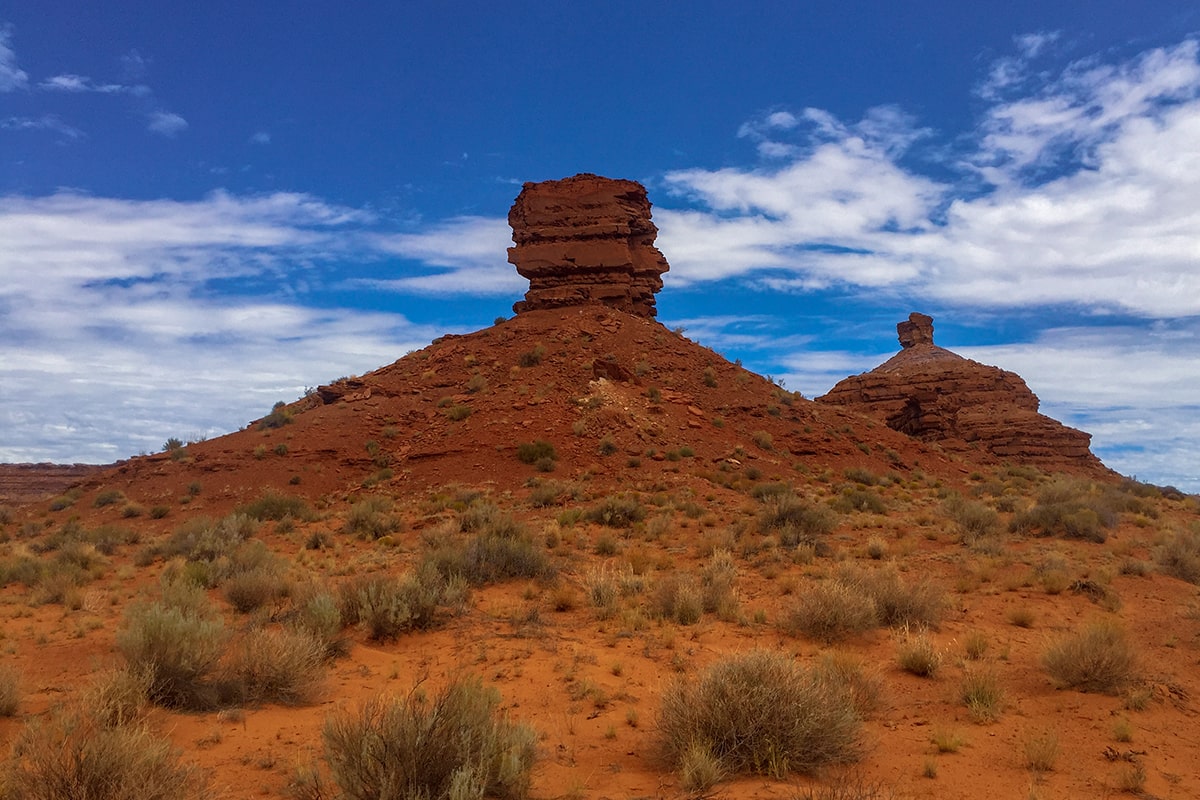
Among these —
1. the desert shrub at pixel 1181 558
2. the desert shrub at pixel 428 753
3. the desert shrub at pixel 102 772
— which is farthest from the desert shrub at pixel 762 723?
the desert shrub at pixel 1181 558

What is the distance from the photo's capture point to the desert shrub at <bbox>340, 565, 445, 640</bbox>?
955cm

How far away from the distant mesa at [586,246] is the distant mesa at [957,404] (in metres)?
20.9

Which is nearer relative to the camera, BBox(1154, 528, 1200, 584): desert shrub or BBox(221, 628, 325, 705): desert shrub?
BBox(221, 628, 325, 705): desert shrub

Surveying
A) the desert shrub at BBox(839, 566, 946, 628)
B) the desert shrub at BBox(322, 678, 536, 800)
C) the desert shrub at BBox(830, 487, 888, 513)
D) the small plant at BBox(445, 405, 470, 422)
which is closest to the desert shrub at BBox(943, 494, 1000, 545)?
the desert shrub at BBox(830, 487, 888, 513)

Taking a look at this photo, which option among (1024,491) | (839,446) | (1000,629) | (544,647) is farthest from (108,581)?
(1024,491)

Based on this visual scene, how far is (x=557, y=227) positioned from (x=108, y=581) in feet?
91.4

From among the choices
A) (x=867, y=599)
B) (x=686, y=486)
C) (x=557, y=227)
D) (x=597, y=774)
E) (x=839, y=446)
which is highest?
(x=557, y=227)

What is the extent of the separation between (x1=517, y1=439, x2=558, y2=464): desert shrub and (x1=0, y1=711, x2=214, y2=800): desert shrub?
68.0 ft

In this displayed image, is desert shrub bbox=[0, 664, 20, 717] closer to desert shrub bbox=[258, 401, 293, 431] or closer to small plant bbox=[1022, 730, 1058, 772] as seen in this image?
small plant bbox=[1022, 730, 1058, 772]

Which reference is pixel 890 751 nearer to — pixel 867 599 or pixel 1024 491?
pixel 867 599

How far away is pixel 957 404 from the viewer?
54.3m

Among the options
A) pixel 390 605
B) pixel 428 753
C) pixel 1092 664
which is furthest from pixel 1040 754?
pixel 390 605

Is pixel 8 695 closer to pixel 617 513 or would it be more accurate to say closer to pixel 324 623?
pixel 324 623

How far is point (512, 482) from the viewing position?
24.4 m
